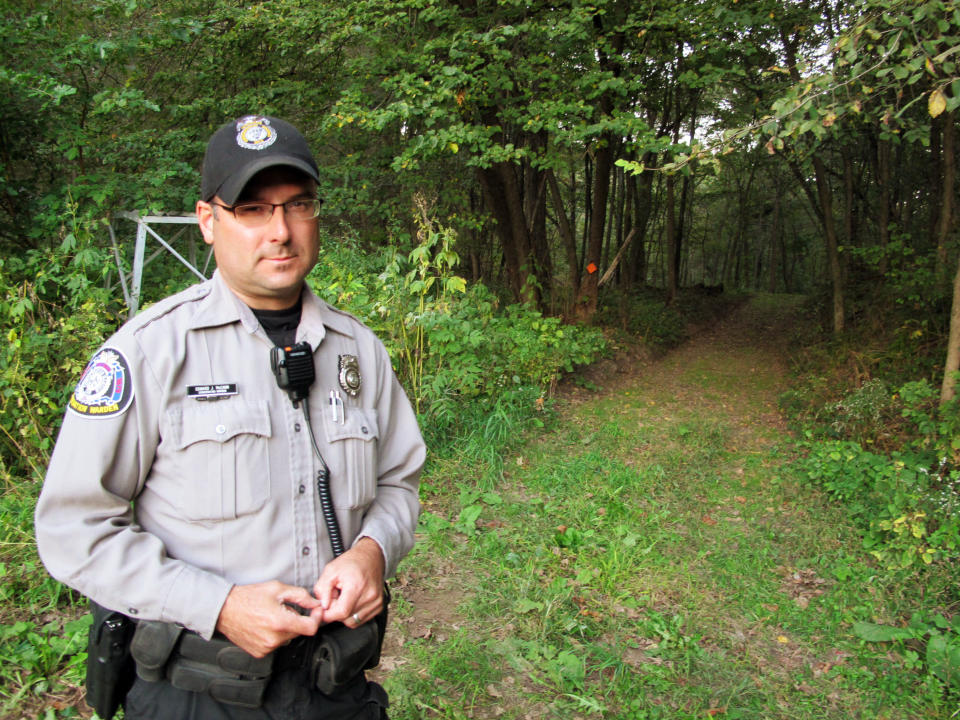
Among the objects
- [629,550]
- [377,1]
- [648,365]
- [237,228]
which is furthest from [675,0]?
[237,228]

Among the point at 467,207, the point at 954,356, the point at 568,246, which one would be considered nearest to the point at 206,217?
the point at 954,356

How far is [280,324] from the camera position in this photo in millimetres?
1574

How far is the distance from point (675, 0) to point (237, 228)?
27.1ft

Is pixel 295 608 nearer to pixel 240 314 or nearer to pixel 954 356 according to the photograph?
pixel 240 314

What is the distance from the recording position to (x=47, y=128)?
643 cm

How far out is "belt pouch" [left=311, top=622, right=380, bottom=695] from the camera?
54.8 inches

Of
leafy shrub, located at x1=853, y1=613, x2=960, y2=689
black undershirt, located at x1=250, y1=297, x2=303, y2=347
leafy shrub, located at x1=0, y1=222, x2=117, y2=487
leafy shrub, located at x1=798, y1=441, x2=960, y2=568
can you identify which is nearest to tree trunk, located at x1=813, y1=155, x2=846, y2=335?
leafy shrub, located at x1=798, y1=441, x2=960, y2=568

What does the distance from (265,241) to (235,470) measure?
1.66 feet

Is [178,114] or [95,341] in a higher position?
[178,114]

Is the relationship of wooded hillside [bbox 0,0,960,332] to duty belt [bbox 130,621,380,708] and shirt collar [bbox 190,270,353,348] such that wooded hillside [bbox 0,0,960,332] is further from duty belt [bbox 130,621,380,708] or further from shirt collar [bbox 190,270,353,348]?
duty belt [bbox 130,621,380,708]

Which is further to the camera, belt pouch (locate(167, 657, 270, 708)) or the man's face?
the man's face

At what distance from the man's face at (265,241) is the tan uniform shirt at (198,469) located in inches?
2.5

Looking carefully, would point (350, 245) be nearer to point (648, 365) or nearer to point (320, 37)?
point (320, 37)

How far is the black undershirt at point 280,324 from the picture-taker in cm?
155
